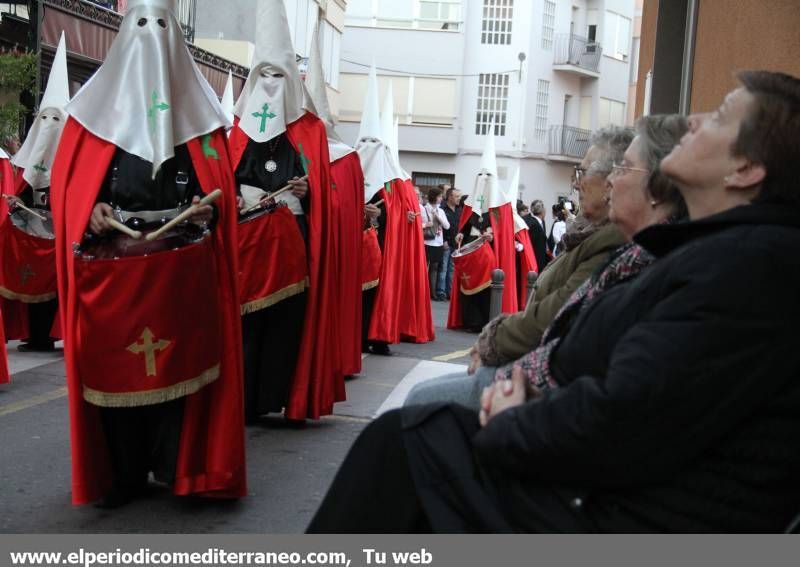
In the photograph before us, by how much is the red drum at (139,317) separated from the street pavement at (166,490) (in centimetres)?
52

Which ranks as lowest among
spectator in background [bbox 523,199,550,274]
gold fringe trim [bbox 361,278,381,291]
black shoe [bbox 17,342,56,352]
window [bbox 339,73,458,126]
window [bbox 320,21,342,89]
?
black shoe [bbox 17,342,56,352]

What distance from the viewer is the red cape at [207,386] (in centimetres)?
534

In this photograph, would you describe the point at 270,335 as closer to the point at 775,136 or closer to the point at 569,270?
the point at 569,270

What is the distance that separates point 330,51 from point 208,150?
33.5m

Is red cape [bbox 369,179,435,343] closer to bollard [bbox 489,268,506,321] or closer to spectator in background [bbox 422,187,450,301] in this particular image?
bollard [bbox 489,268,506,321]

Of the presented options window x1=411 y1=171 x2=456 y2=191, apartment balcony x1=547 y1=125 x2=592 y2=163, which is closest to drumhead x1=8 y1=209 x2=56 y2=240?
window x1=411 y1=171 x2=456 y2=191

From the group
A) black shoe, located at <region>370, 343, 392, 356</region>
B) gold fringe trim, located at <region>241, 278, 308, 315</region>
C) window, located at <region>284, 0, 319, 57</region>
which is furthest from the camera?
window, located at <region>284, 0, 319, 57</region>

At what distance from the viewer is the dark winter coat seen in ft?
8.44

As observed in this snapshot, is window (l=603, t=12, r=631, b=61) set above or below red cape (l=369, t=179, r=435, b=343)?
above

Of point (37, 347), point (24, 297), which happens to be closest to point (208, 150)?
point (24, 297)

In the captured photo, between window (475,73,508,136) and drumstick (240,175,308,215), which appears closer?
drumstick (240,175,308,215)

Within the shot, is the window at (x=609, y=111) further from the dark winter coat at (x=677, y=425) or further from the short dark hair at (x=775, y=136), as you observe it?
the dark winter coat at (x=677, y=425)

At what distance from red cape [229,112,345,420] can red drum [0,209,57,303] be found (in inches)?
139
